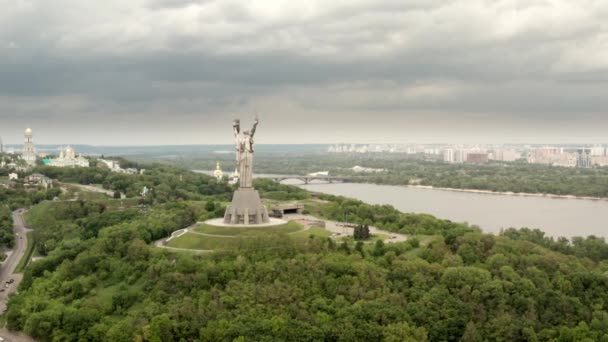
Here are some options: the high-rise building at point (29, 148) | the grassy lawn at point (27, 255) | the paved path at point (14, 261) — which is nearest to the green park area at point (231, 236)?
the paved path at point (14, 261)

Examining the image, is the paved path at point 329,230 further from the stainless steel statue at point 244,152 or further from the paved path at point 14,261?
the paved path at point 14,261

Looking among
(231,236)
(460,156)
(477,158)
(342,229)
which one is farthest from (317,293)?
(460,156)

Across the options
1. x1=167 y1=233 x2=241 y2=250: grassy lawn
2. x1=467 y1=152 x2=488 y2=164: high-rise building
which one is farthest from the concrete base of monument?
x1=467 y1=152 x2=488 y2=164: high-rise building

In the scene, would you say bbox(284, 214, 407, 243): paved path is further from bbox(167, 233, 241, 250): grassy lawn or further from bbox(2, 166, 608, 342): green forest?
bbox(167, 233, 241, 250): grassy lawn

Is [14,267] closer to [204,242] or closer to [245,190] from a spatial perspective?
[204,242]

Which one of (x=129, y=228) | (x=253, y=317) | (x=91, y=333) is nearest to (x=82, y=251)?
(x=129, y=228)

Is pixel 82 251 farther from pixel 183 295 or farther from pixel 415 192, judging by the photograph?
pixel 415 192
